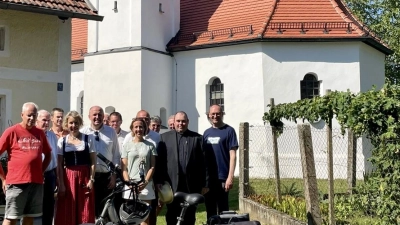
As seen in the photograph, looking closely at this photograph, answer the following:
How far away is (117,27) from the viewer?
2205 cm

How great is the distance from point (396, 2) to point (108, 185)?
25051mm

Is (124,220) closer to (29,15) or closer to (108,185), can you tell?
(108,185)

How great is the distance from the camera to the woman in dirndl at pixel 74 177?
668 centimetres

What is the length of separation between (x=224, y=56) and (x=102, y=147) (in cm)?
1476

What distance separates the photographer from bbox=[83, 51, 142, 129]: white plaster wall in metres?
21.5

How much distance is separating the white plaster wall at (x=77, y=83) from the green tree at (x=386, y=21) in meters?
14.6

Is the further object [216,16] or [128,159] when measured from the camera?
[216,16]

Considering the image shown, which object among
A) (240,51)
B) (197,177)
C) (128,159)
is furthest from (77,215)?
(240,51)

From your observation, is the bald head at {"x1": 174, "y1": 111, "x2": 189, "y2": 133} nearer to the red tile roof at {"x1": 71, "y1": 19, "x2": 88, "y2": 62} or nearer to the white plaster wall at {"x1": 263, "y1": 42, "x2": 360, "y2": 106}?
the white plaster wall at {"x1": 263, "y1": 42, "x2": 360, "y2": 106}

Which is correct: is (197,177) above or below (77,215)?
above

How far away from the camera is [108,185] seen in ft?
23.6

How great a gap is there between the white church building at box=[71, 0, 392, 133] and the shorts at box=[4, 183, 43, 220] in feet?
47.6

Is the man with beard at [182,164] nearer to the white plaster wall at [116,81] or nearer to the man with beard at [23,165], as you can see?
the man with beard at [23,165]

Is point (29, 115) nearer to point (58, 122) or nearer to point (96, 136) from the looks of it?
point (58, 122)
